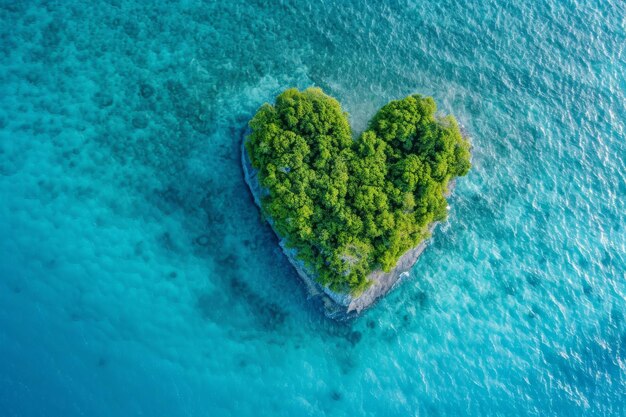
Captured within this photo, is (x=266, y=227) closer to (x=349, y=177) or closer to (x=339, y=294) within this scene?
(x=349, y=177)

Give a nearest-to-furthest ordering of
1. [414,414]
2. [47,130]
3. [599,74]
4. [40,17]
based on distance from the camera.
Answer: [414,414]
[47,130]
[40,17]
[599,74]

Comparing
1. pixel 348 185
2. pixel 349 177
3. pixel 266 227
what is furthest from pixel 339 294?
pixel 349 177

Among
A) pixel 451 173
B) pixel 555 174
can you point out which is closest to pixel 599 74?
pixel 555 174

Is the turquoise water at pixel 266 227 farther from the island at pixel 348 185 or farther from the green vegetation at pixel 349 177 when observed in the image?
the green vegetation at pixel 349 177

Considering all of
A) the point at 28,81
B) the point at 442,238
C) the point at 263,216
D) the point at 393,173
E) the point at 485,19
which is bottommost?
the point at 28,81

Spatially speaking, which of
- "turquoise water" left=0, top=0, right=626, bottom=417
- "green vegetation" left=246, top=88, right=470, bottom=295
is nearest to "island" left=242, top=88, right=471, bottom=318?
"green vegetation" left=246, top=88, right=470, bottom=295

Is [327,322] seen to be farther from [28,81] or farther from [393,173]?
[28,81]
